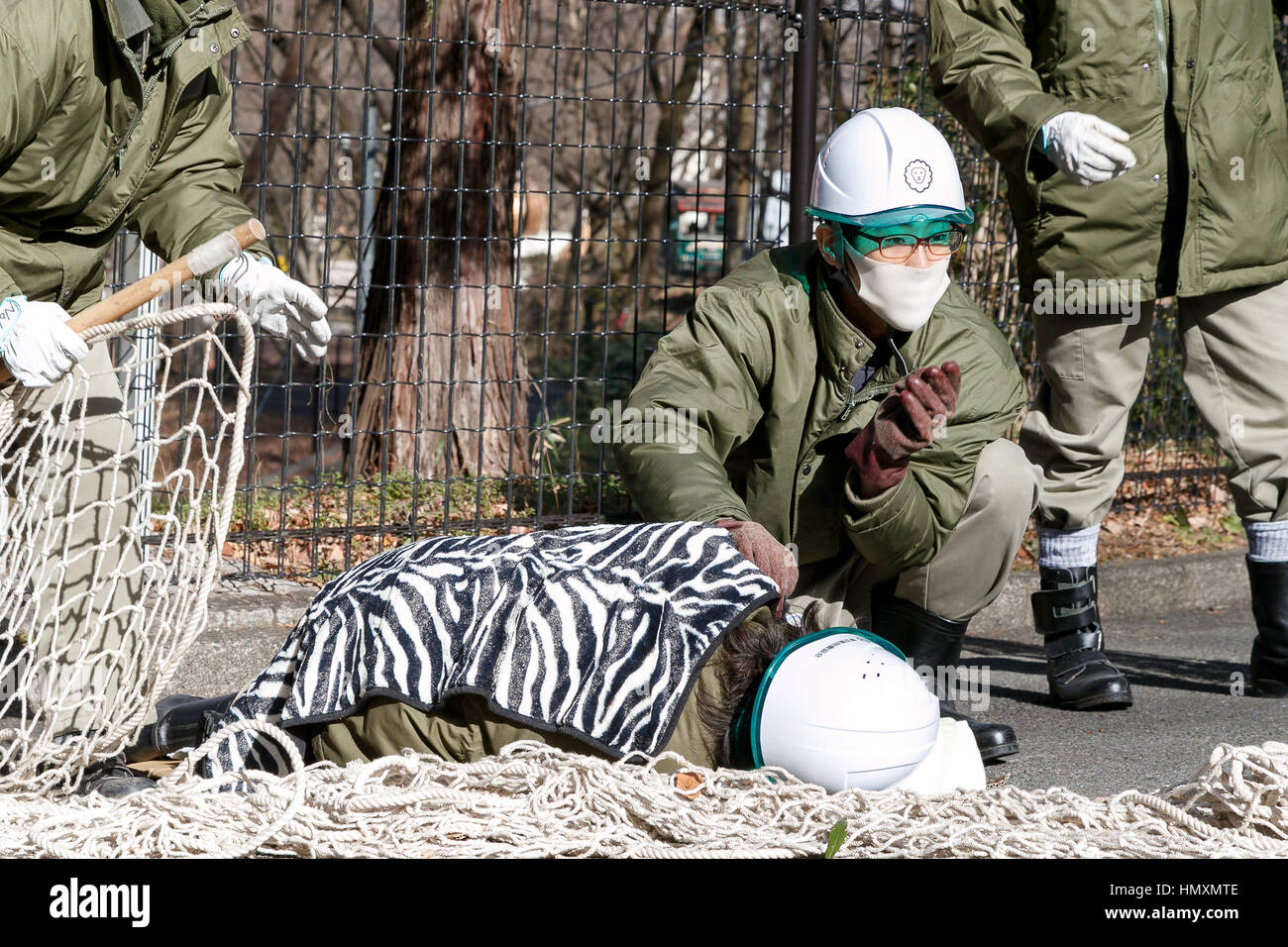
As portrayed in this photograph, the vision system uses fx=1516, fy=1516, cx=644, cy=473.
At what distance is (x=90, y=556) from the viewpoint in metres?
3.14

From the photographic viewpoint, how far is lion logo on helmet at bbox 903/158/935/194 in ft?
10.7

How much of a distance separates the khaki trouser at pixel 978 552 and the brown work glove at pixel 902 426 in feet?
1.16

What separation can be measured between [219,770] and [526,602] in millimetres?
626

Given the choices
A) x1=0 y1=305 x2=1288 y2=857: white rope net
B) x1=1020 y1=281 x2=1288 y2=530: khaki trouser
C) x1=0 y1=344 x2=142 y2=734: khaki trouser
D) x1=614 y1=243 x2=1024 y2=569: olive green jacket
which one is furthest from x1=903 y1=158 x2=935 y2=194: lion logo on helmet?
x1=0 y1=344 x2=142 y2=734: khaki trouser

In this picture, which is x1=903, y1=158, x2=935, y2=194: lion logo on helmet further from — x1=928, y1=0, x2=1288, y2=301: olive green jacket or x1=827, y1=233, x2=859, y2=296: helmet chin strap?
x1=928, y1=0, x2=1288, y2=301: olive green jacket

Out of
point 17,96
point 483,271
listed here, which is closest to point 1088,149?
point 17,96

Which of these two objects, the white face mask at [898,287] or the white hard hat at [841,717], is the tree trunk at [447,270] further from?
the white hard hat at [841,717]

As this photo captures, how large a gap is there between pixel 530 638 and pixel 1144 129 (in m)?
2.24

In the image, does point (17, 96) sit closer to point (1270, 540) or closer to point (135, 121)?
point (135, 121)

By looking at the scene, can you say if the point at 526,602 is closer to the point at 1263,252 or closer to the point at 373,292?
the point at 1263,252

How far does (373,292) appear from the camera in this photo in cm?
629

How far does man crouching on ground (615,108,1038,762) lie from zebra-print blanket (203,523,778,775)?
419mm

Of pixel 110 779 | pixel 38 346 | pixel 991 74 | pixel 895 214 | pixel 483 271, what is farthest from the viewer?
pixel 483 271

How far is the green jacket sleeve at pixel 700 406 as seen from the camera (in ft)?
9.96
